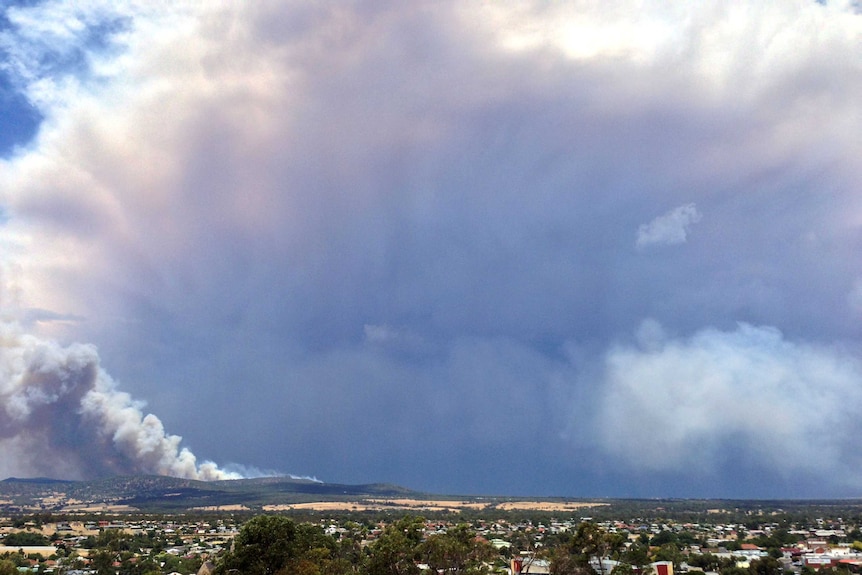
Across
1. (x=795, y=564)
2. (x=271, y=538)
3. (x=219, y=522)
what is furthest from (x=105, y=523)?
(x=795, y=564)

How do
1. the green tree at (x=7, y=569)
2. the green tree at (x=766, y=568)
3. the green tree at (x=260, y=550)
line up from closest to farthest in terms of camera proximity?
the green tree at (x=260, y=550)
the green tree at (x=7, y=569)
the green tree at (x=766, y=568)

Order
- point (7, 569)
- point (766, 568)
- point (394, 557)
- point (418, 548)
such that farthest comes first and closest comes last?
point (766, 568) < point (7, 569) < point (418, 548) < point (394, 557)

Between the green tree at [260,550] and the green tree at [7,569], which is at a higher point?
the green tree at [260,550]

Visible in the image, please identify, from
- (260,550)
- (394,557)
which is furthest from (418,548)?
(260,550)

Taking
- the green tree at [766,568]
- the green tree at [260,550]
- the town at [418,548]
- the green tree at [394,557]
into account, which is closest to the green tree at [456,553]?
the town at [418,548]

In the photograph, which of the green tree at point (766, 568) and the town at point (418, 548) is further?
the green tree at point (766, 568)

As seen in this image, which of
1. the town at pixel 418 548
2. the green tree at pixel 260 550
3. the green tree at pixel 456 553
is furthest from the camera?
the town at pixel 418 548

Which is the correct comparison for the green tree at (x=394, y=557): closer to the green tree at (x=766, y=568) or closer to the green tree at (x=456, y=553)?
the green tree at (x=456, y=553)

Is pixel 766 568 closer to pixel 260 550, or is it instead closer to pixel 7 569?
pixel 260 550

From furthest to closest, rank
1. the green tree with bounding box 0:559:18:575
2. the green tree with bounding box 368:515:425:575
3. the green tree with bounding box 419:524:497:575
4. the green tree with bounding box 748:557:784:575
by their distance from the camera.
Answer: the green tree with bounding box 748:557:784:575
the green tree with bounding box 0:559:18:575
the green tree with bounding box 419:524:497:575
the green tree with bounding box 368:515:425:575

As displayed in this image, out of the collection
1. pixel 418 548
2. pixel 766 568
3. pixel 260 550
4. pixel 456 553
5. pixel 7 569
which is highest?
pixel 418 548

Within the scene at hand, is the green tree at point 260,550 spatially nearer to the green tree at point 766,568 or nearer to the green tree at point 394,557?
the green tree at point 394,557

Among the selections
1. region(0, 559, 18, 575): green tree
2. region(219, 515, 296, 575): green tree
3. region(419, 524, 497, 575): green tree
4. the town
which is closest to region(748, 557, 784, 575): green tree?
the town

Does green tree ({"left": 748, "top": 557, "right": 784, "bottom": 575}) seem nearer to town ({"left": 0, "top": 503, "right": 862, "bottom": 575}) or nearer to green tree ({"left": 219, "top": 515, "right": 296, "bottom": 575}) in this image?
town ({"left": 0, "top": 503, "right": 862, "bottom": 575})
